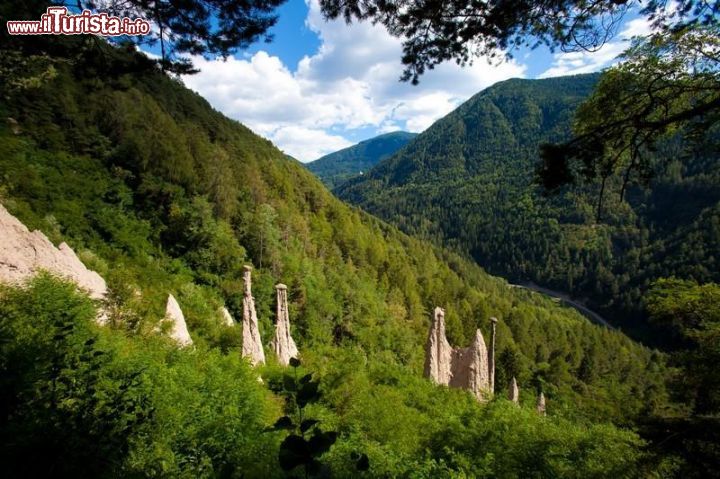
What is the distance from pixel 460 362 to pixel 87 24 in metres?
32.3

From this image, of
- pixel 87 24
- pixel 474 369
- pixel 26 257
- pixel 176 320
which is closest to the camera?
pixel 87 24

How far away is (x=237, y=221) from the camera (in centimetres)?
4734

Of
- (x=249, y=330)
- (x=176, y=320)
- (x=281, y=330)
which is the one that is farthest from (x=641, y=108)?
(x=281, y=330)

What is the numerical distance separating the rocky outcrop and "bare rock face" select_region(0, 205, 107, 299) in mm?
23188

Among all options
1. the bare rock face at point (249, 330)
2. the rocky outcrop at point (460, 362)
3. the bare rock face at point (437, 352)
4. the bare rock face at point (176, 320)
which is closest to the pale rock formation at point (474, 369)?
the rocky outcrop at point (460, 362)

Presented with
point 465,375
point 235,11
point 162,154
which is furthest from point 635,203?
point 235,11

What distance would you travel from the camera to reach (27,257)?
1385 cm

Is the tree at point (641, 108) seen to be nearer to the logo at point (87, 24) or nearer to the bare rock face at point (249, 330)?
the logo at point (87, 24)

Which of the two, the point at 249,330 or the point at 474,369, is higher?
the point at 249,330

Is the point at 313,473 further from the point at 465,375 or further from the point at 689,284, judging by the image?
the point at 465,375

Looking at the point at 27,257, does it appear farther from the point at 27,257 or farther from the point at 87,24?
the point at 87,24

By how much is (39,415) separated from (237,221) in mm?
43670

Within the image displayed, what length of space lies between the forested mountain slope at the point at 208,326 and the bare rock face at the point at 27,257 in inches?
75.0

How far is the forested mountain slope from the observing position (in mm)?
6707
